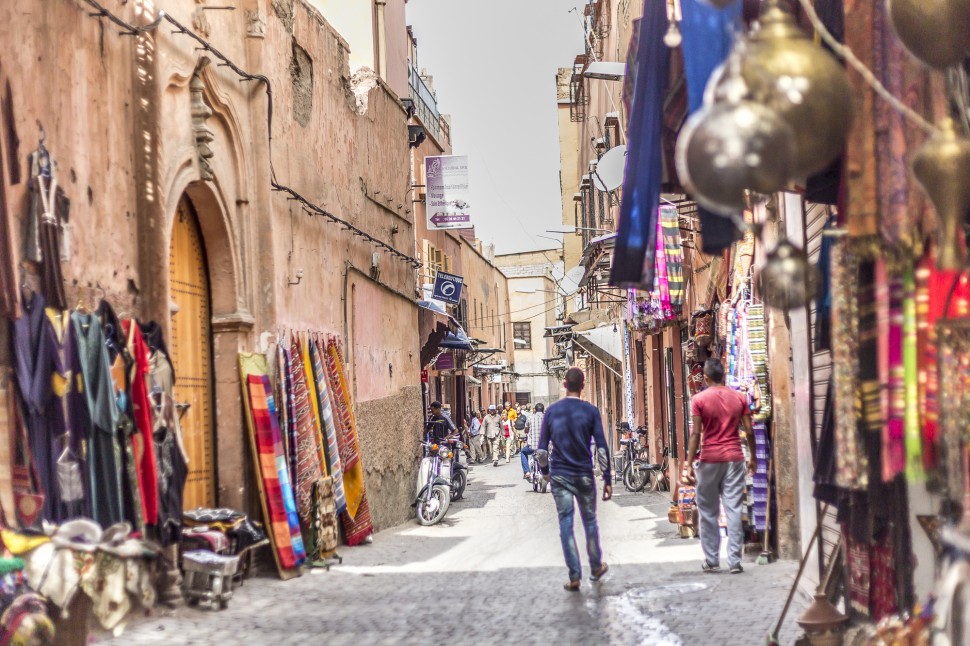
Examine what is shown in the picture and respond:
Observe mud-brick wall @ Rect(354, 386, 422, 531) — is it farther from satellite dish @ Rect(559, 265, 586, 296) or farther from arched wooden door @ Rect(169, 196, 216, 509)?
satellite dish @ Rect(559, 265, 586, 296)

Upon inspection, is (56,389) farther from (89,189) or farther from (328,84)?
(328,84)

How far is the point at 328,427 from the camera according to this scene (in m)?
13.1

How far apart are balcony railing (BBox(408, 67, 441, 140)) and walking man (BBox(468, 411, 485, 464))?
9.05 metres

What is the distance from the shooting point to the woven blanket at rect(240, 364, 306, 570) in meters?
11.1

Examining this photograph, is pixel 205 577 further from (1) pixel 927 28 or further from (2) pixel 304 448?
(1) pixel 927 28

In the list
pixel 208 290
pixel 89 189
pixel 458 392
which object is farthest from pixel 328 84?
pixel 458 392

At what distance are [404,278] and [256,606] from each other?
11.3 meters

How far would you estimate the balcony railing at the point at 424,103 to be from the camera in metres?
30.7

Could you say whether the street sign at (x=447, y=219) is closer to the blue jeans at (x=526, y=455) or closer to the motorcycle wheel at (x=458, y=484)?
the blue jeans at (x=526, y=455)

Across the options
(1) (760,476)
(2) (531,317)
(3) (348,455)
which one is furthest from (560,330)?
(2) (531,317)

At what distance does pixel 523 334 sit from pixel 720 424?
58.9 m

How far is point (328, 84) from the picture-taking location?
50.5 ft

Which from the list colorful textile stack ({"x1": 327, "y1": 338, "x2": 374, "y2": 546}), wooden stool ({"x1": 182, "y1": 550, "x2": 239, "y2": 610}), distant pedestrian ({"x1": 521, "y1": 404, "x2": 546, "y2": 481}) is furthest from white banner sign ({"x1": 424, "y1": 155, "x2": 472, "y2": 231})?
wooden stool ({"x1": 182, "y1": 550, "x2": 239, "y2": 610})

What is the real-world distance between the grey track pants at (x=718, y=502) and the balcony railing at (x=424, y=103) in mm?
20752
